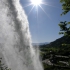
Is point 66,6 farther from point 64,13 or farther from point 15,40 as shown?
point 15,40

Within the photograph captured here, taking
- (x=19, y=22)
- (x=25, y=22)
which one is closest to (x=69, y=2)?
(x=19, y=22)

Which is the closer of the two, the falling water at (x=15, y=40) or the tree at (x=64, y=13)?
the tree at (x=64, y=13)

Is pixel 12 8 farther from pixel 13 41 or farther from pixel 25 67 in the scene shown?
pixel 25 67

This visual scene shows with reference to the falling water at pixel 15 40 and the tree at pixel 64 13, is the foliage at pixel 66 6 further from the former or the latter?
the falling water at pixel 15 40

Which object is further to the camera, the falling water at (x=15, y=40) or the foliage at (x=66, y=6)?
the falling water at (x=15, y=40)

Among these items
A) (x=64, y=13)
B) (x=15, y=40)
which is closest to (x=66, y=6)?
(x=64, y=13)

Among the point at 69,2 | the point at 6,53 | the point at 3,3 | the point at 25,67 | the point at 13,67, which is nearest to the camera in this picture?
the point at 69,2

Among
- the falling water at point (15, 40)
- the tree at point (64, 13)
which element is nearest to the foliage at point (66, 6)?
the tree at point (64, 13)

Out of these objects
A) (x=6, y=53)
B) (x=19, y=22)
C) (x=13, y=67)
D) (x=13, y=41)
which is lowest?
(x=13, y=67)

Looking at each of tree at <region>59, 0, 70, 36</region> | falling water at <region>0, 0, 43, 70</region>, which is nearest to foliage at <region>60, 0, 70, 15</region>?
tree at <region>59, 0, 70, 36</region>
